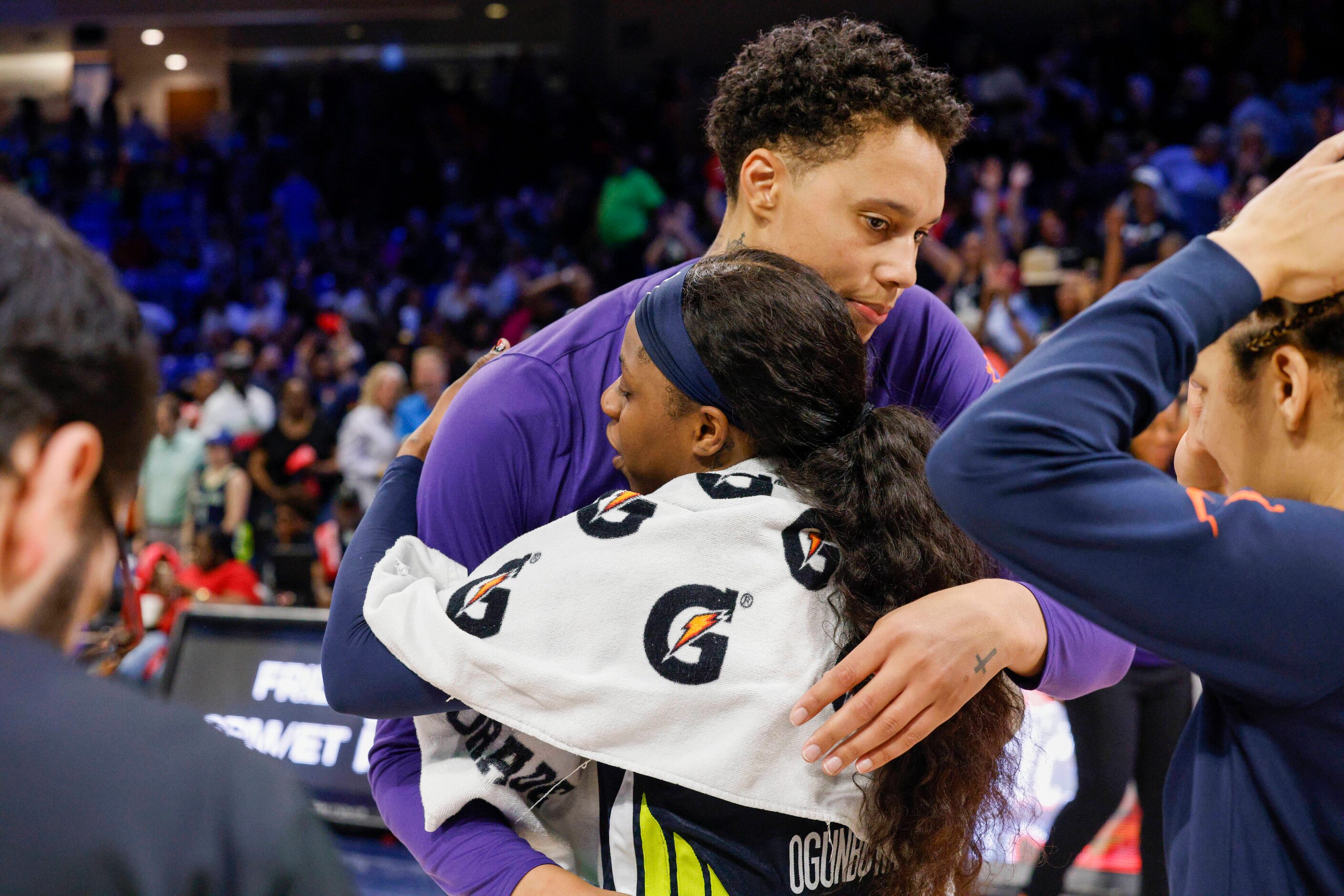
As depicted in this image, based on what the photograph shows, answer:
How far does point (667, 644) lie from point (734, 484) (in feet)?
0.62

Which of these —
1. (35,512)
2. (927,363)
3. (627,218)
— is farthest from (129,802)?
(627,218)

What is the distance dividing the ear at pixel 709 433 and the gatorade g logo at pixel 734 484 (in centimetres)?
7

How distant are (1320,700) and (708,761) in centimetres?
54

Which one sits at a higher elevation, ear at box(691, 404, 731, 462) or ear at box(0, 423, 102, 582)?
ear at box(0, 423, 102, 582)

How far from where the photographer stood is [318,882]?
703 millimetres

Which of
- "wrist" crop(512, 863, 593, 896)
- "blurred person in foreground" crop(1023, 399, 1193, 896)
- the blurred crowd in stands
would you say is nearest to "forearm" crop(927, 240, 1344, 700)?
"wrist" crop(512, 863, 593, 896)

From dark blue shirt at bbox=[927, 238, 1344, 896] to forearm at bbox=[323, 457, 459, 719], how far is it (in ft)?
1.97

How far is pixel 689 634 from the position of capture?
118 centimetres

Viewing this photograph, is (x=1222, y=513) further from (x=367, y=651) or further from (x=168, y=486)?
(x=168, y=486)

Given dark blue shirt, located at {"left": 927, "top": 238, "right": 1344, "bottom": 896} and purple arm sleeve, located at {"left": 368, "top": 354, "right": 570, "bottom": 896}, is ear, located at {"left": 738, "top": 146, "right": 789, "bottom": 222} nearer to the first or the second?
purple arm sleeve, located at {"left": 368, "top": 354, "right": 570, "bottom": 896}

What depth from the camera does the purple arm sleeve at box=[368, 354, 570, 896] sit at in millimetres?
1430

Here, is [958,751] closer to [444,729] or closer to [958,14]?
[444,729]

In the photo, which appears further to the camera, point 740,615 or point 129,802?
point 740,615

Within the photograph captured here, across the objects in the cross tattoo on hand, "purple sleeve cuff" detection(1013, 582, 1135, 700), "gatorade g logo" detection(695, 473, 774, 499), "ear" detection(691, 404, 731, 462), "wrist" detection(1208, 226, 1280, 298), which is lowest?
"purple sleeve cuff" detection(1013, 582, 1135, 700)
